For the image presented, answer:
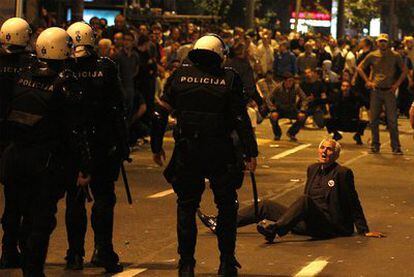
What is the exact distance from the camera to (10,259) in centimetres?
1001

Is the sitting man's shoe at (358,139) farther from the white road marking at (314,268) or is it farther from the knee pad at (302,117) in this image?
the white road marking at (314,268)

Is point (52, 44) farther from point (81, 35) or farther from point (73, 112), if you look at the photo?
point (81, 35)

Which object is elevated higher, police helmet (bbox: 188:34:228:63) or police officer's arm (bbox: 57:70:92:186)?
police helmet (bbox: 188:34:228:63)

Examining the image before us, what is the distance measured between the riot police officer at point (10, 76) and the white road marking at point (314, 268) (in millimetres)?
2157

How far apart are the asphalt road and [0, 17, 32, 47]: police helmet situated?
5.74ft

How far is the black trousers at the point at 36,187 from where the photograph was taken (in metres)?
8.92

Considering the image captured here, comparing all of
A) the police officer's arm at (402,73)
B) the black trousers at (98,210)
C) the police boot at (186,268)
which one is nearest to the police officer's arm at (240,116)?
the police boot at (186,268)

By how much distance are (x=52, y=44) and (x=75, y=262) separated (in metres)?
1.83

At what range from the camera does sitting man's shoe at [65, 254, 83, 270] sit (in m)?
10.1

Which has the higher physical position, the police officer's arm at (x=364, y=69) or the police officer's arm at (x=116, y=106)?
the police officer's arm at (x=116, y=106)

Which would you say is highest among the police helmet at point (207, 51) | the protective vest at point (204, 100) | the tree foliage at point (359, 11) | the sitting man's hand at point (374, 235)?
the police helmet at point (207, 51)

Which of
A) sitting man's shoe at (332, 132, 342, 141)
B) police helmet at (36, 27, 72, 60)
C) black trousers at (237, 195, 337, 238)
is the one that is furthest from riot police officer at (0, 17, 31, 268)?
sitting man's shoe at (332, 132, 342, 141)

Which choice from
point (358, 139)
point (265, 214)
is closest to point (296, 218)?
point (265, 214)

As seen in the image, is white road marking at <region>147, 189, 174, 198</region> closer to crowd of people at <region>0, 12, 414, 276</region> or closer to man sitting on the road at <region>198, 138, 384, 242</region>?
man sitting on the road at <region>198, 138, 384, 242</region>
